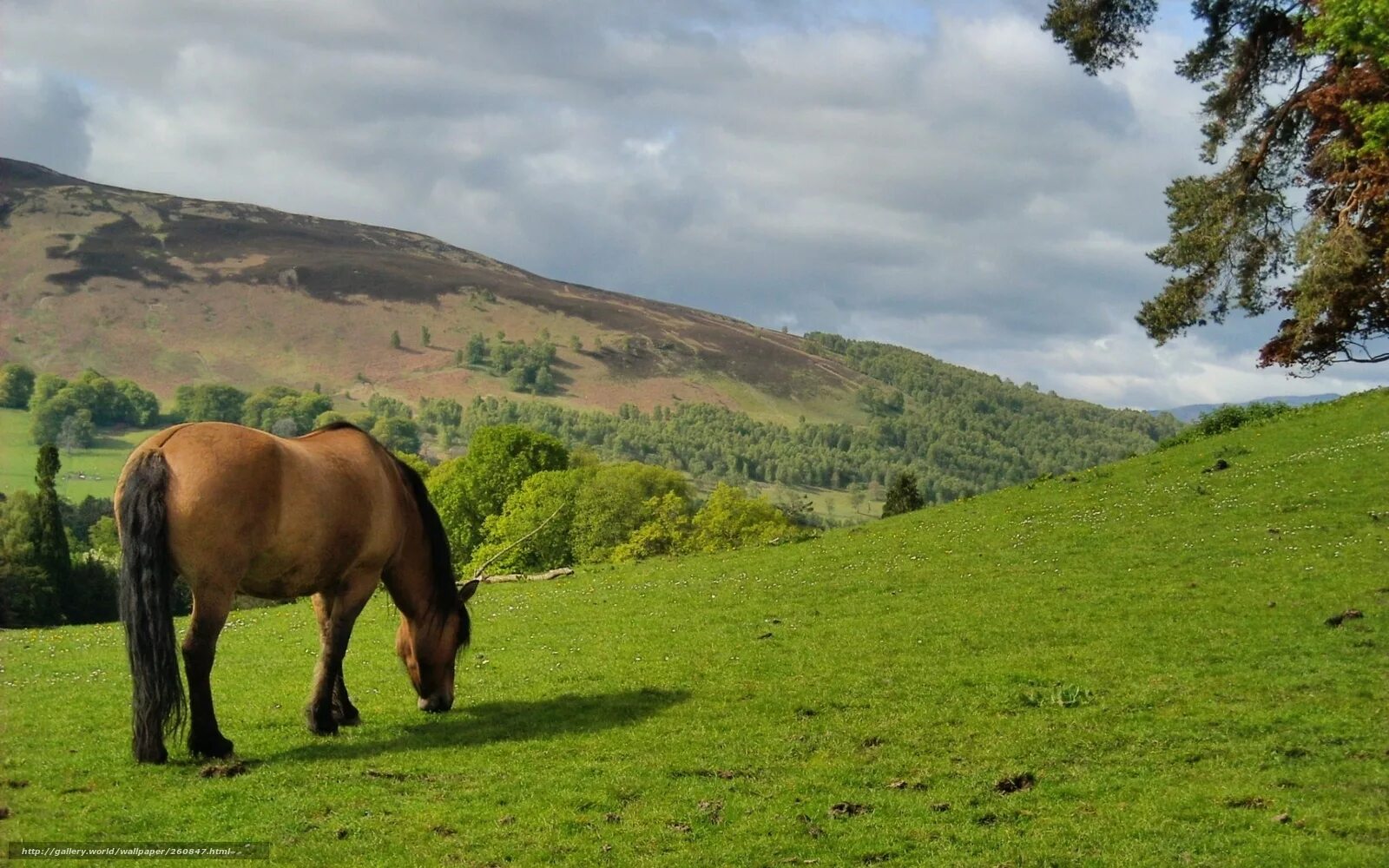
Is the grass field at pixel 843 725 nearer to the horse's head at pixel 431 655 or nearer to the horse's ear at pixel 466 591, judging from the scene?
the horse's head at pixel 431 655

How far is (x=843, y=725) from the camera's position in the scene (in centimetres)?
1281

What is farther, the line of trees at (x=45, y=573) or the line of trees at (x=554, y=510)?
the line of trees at (x=554, y=510)

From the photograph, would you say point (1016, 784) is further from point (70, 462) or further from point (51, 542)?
point (70, 462)

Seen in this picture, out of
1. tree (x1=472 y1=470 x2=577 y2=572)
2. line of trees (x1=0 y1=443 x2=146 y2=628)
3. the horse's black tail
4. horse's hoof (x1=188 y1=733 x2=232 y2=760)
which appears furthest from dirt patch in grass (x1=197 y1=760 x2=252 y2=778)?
tree (x1=472 y1=470 x2=577 y2=572)

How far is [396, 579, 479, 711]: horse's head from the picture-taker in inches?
551

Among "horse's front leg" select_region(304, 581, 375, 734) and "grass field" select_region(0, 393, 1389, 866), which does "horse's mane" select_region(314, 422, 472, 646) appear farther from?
"grass field" select_region(0, 393, 1389, 866)

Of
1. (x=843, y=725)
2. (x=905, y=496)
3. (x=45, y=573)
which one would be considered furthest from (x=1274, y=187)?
(x=45, y=573)

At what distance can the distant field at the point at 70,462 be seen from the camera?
147 metres

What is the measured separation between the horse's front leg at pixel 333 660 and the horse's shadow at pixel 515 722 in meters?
0.36

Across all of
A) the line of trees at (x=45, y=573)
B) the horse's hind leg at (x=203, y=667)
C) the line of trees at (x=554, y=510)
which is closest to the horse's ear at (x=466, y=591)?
the horse's hind leg at (x=203, y=667)

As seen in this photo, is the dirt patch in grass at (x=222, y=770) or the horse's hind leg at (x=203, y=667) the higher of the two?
the horse's hind leg at (x=203, y=667)

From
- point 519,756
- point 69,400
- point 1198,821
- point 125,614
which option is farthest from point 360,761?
point 69,400

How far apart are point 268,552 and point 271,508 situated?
1.65 ft

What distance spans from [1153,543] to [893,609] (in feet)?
22.2
